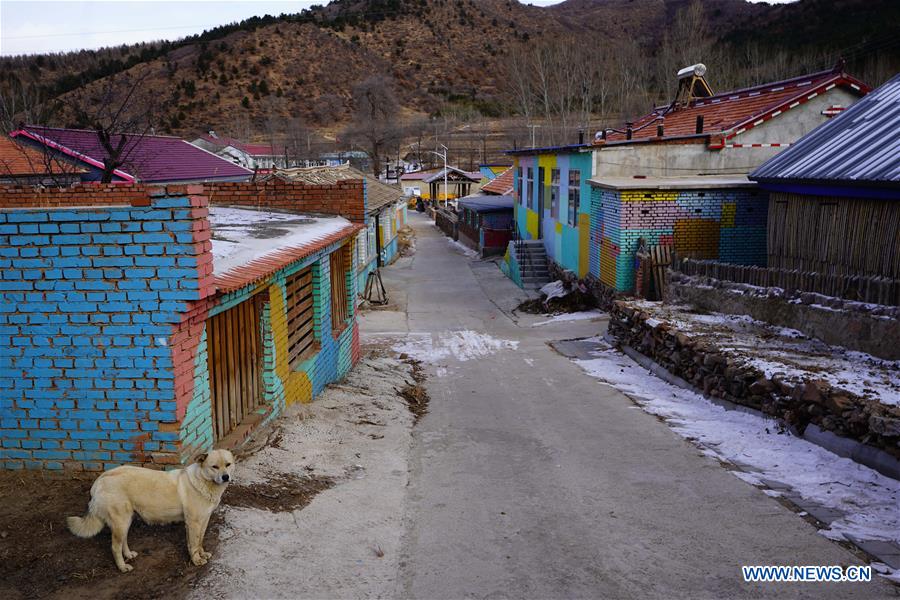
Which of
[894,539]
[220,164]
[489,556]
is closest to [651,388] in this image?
[894,539]

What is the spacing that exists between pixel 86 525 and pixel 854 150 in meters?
12.4

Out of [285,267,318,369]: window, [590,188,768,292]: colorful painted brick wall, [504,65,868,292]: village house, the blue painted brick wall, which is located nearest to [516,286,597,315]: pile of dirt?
[504,65,868,292]: village house

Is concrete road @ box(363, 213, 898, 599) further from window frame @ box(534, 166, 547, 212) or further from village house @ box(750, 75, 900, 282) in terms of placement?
window frame @ box(534, 166, 547, 212)

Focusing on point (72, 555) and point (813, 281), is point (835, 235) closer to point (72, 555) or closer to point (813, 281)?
point (813, 281)

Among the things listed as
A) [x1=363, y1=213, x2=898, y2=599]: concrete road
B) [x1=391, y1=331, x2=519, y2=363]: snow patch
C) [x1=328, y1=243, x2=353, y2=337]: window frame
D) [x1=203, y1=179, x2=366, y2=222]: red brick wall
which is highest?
[x1=203, y1=179, x2=366, y2=222]: red brick wall

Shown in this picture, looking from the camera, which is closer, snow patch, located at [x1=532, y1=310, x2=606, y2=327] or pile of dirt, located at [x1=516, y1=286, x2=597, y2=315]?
snow patch, located at [x1=532, y1=310, x2=606, y2=327]

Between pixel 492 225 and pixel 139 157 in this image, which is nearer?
pixel 139 157

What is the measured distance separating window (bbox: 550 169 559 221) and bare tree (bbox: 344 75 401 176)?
146 feet

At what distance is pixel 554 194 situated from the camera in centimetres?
2481

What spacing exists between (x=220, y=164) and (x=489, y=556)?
26625 mm

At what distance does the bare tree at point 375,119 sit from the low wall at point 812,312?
57011mm

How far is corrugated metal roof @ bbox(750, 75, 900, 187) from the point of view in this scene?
1086 cm

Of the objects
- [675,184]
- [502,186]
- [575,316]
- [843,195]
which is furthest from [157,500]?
[502,186]

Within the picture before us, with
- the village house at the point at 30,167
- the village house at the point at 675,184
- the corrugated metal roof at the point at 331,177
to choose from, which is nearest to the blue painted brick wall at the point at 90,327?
the village house at the point at 675,184
